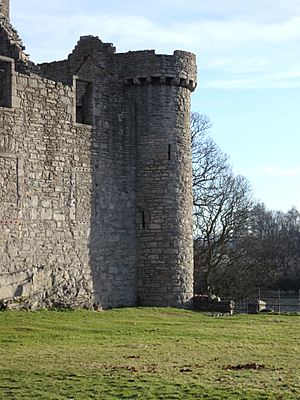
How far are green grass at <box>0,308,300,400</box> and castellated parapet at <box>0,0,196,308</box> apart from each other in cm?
191

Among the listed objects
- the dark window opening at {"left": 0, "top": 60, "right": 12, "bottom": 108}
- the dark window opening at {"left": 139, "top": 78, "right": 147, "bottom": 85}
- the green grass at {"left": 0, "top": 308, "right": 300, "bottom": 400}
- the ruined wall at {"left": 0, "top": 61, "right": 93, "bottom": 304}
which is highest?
the dark window opening at {"left": 139, "top": 78, "right": 147, "bottom": 85}

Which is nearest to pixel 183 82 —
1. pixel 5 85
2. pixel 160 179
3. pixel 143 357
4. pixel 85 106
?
pixel 160 179

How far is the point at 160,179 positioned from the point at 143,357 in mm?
12446

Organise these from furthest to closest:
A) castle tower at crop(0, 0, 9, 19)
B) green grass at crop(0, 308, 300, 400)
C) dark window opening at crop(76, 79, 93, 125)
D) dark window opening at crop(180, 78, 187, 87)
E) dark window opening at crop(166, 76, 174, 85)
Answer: dark window opening at crop(180, 78, 187, 87) < dark window opening at crop(166, 76, 174, 85) < castle tower at crop(0, 0, 9, 19) < dark window opening at crop(76, 79, 93, 125) < green grass at crop(0, 308, 300, 400)

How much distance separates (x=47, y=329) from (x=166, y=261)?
335 inches

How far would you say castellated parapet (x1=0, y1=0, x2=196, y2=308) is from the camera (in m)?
21.9

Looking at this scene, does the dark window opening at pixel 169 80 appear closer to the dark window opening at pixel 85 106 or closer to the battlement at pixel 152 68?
the battlement at pixel 152 68

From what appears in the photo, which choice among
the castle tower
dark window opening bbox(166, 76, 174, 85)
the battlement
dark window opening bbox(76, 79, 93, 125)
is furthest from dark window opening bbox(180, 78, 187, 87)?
the castle tower

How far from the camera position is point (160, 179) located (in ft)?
86.2

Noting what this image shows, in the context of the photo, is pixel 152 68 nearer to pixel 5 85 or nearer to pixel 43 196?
pixel 5 85

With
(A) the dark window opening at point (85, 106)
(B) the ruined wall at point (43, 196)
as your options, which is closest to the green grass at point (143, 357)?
(B) the ruined wall at point (43, 196)

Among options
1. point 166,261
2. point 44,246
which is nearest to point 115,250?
point 166,261

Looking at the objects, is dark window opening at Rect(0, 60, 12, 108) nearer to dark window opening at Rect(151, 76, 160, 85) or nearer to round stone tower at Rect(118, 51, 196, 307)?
round stone tower at Rect(118, 51, 196, 307)

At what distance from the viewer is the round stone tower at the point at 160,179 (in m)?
26.0
